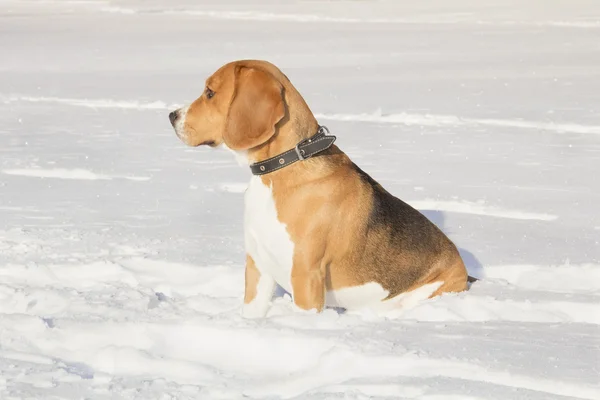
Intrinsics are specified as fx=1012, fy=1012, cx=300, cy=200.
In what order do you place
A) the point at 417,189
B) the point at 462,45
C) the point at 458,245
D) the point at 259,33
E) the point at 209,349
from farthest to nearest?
1. the point at 259,33
2. the point at 462,45
3. the point at 417,189
4. the point at 458,245
5. the point at 209,349

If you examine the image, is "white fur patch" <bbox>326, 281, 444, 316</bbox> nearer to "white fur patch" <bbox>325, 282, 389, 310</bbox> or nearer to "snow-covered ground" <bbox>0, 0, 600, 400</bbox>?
"white fur patch" <bbox>325, 282, 389, 310</bbox>

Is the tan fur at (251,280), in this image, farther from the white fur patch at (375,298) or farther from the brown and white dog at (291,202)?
the white fur patch at (375,298)

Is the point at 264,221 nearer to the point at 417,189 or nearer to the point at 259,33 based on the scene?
the point at 417,189

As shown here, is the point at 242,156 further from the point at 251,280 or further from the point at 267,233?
the point at 251,280

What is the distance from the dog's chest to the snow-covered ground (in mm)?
285

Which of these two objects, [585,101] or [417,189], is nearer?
[417,189]

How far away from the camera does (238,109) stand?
4.76 m

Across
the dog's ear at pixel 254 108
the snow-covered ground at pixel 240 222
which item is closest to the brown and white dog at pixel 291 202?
the dog's ear at pixel 254 108

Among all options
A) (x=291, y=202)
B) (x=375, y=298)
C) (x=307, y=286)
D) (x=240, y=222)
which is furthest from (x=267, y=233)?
(x=240, y=222)

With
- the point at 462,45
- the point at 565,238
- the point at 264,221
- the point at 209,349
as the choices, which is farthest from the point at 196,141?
the point at 462,45

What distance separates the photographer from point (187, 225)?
280 inches

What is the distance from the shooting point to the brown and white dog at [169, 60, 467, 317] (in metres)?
4.78

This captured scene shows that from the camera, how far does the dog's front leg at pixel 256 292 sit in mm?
5172

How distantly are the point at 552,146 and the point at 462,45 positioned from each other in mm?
8391
